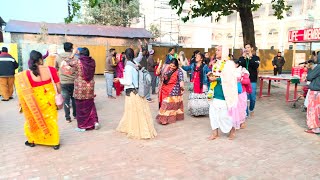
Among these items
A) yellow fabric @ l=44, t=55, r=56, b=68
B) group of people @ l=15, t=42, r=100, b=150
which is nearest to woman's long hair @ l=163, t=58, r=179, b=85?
group of people @ l=15, t=42, r=100, b=150

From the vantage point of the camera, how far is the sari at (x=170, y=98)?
651 cm

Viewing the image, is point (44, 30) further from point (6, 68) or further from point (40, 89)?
point (40, 89)

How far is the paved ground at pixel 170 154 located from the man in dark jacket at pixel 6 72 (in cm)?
323

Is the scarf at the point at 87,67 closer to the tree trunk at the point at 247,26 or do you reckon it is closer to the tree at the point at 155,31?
the tree trunk at the point at 247,26

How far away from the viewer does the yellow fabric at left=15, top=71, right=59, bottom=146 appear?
454 centimetres

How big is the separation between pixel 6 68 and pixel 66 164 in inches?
252

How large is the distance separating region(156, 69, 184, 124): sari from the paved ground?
235mm

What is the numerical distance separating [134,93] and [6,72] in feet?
19.3

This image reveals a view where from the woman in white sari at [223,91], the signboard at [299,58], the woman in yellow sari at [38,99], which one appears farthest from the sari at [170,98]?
the signboard at [299,58]

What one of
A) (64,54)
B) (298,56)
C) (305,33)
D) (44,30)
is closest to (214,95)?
(64,54)

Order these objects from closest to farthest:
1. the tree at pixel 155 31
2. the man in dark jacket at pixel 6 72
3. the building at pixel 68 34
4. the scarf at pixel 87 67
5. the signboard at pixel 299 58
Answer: the scarf at pixel 87 67
the man in dark jacket at pixel 6 72
the signboard at pixel 299 58
the building at pixel 68 34
the tree at pixel 155 31

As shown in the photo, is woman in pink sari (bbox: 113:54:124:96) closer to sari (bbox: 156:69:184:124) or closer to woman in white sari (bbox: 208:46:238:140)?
sari (bbox: 156:69:184:124)

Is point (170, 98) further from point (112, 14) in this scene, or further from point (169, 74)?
point (112, 14)

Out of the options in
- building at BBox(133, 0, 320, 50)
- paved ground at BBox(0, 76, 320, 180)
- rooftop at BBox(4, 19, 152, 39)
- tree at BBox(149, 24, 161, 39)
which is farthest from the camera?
building at BBox(133, 0, 320, 50)
